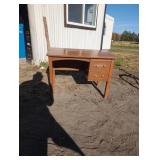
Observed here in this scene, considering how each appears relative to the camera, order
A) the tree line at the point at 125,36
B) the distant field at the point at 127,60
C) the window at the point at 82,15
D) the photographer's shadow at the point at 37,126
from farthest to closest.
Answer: the tree line at the point at 125,36
the distant field at the point at 127,60
the window at the point at 82,15
the photographer's shadow at the point at 37,126

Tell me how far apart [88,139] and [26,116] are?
1.17 meters

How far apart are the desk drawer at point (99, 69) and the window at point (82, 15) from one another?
133 inches

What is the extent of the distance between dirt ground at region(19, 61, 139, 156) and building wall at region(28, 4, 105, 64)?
5.24 ft

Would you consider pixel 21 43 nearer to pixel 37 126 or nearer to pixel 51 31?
pixel 51 31

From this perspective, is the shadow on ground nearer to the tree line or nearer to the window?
the window

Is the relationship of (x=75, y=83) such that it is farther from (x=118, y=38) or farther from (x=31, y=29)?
(x=118, y=38)

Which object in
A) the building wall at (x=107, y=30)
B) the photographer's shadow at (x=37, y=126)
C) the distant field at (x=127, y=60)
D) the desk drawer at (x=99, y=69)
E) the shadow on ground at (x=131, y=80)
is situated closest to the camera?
the photographer's shadow at (x=37, y=126)

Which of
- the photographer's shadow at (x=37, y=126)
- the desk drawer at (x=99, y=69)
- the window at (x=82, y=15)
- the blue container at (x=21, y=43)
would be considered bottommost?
the photographer's shadow at (x=37, y=126)

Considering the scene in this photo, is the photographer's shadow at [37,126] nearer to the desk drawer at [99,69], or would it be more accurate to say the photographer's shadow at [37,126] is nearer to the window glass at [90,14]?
the desk drawer at [99,69]

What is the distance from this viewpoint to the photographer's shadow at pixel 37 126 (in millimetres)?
1945

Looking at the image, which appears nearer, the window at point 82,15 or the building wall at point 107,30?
the window at point 82,15

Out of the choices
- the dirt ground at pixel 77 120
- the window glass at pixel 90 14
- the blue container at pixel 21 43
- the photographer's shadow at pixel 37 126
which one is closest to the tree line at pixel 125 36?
the window glass at pixel 90 14

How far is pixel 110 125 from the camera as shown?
2.52 meters
